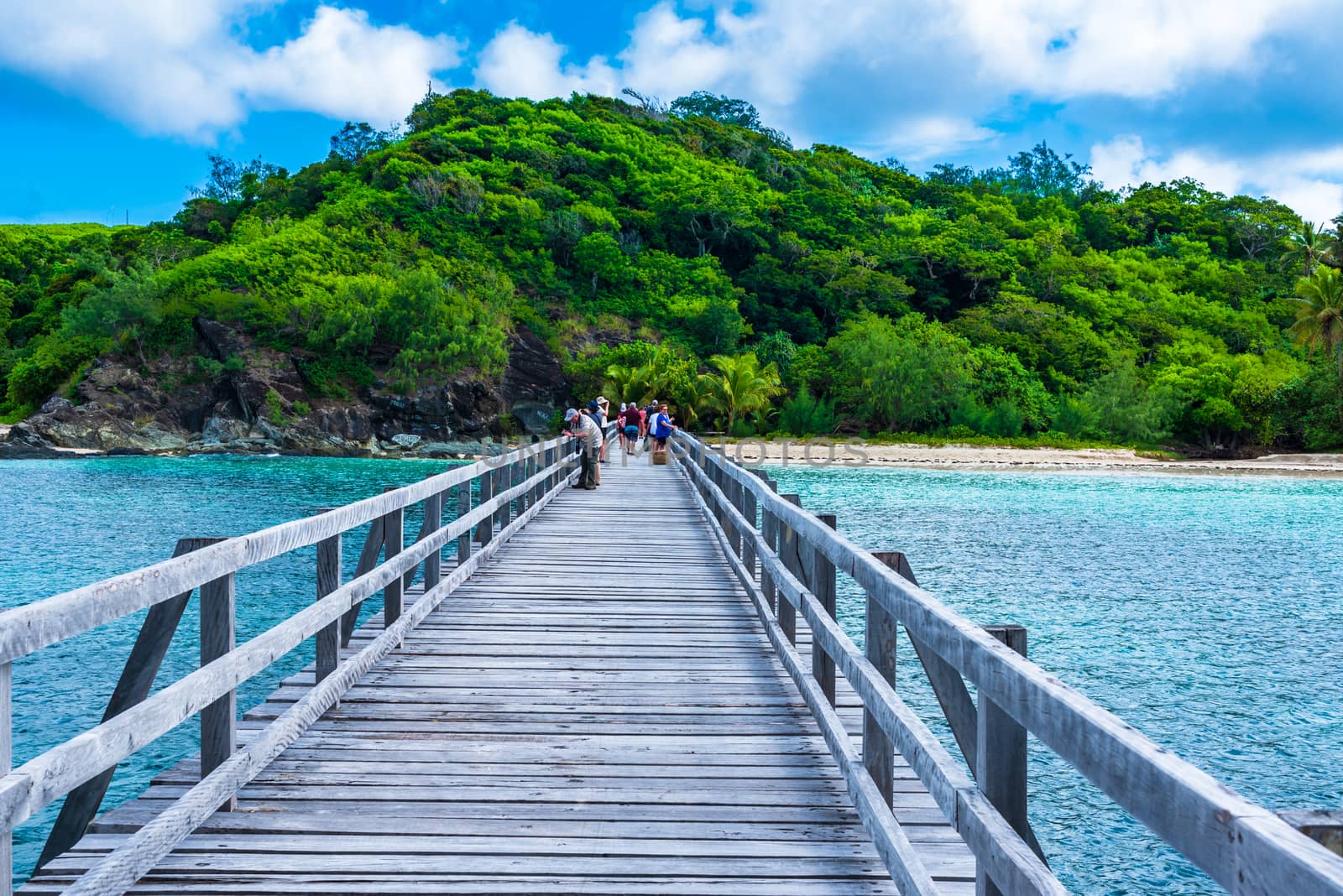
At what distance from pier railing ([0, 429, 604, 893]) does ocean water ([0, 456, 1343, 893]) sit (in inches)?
34.4

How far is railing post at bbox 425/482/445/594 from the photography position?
6.77 m

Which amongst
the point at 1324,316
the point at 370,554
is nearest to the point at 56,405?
the point at 370,554

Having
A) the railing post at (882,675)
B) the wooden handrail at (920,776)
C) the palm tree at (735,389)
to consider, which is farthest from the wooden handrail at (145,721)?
the palm tree at (735,389)

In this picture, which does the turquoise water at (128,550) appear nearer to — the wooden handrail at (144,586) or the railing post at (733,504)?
the wooden handrail at (144,586)

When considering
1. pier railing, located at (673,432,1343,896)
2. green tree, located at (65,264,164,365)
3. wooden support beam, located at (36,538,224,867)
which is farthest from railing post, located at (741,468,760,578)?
green tree, located at (65,264,164,365)

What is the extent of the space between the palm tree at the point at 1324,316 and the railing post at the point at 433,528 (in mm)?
59270

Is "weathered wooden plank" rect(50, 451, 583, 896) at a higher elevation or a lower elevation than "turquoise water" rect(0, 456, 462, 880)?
higher

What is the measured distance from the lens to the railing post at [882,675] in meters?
3.42

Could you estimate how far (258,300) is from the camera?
6209 cm

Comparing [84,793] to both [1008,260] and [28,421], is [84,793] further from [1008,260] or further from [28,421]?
[1008,260]

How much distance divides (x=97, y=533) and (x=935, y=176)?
11702cm

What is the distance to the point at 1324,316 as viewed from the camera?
52969 millimetres

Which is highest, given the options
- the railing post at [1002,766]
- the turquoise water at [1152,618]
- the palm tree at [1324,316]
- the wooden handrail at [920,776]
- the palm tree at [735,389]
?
the palm tree at [1324,316]

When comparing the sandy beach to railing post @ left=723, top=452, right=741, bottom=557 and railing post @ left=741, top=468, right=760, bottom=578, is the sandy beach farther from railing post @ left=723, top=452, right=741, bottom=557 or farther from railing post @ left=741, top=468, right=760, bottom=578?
railing post @ left=741, top=468, right=760, bottom=578
